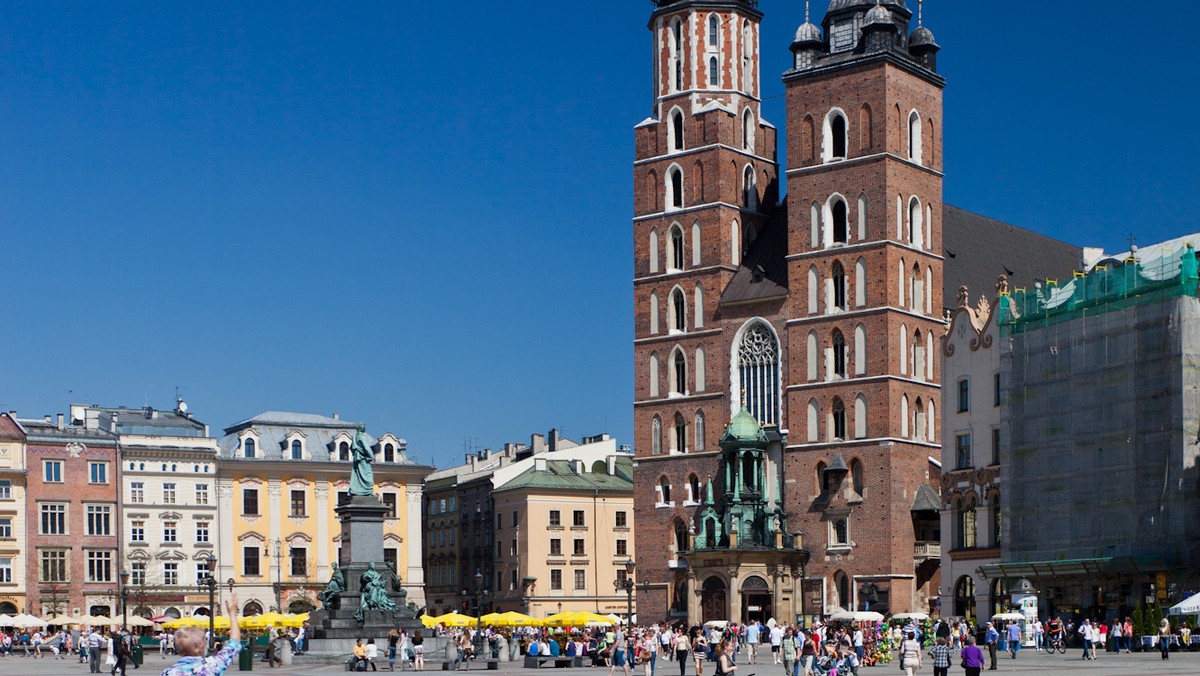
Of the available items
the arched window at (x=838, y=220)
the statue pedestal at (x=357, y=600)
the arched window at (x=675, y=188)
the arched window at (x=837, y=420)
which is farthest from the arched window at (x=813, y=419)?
the statue pedestal at (x=357, y=600)

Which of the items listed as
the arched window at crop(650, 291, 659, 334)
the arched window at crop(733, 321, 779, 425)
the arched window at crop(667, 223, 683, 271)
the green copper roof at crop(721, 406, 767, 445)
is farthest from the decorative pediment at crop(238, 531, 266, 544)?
the green copper roof at crop(721, 406, 767, 445)

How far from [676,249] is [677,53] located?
855 centimetres

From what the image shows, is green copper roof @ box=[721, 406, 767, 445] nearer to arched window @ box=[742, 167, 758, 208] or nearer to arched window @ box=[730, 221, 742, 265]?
arched window @ box=[730, 221, 742, 265]

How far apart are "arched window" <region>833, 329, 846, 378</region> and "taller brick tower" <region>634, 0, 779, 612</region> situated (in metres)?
5.03

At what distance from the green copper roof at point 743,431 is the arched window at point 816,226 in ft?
24.3

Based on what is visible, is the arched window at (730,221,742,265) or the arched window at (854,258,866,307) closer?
the arched window at (854,258,866,307)

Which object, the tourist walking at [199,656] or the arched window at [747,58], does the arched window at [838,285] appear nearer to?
the arched window at [747,58]

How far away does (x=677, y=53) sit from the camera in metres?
79.9

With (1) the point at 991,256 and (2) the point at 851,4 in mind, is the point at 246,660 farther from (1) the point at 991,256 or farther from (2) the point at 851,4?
(1) the point at 991,256

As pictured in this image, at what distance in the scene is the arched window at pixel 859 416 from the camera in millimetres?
72250

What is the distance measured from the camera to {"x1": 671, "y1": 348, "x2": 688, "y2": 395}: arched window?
78.3 m

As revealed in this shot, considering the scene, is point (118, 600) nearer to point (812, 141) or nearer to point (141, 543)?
point (141, 543)

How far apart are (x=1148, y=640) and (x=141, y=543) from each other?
52889 millimetres

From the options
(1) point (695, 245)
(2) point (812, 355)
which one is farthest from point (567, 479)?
(2) point (812, 355)
